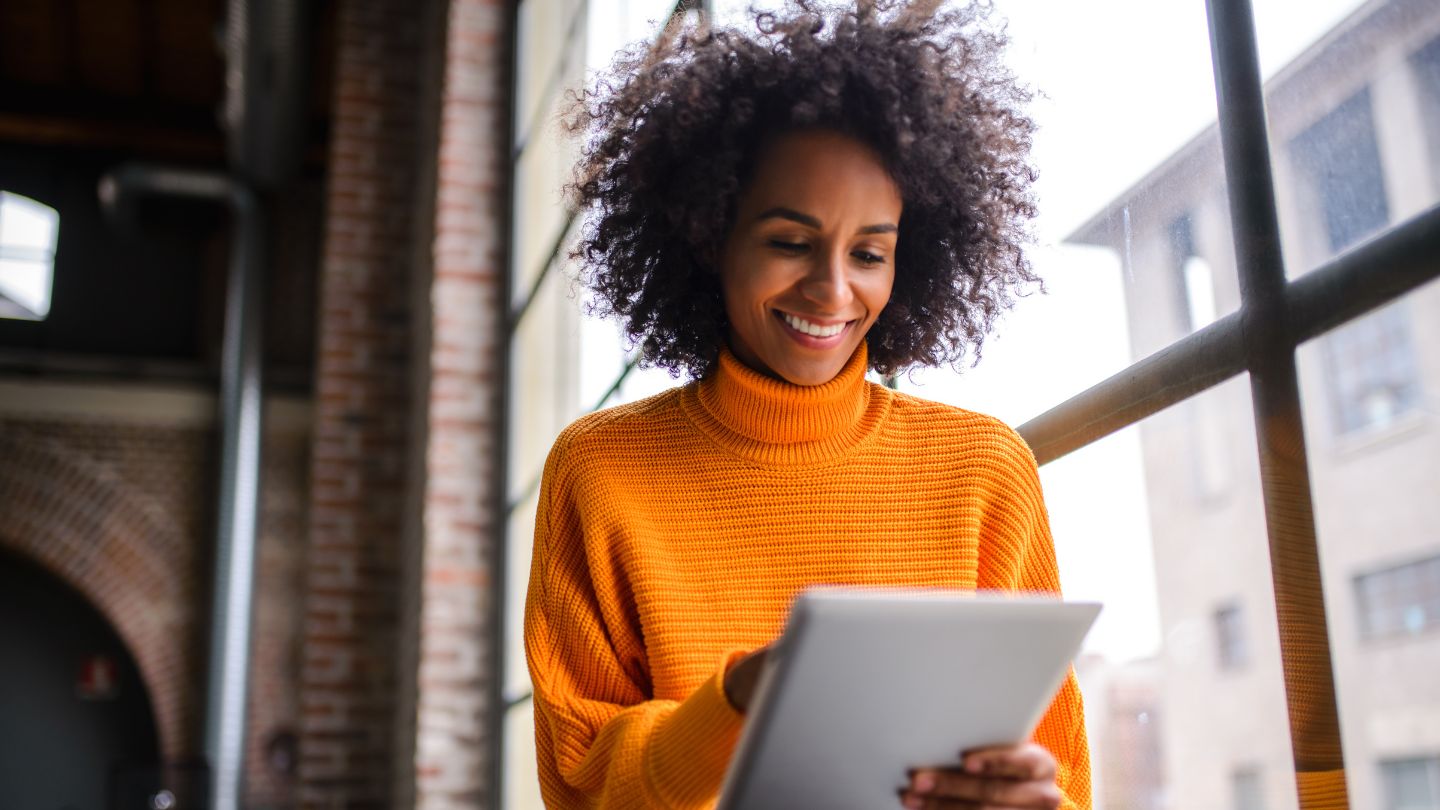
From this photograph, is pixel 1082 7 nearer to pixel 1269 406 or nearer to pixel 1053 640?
pixel 1269 406

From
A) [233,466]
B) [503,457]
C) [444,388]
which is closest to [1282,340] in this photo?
[503,457]

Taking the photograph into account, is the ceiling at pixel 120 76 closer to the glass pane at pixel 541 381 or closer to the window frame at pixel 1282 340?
the glass pane at pixel 541 381

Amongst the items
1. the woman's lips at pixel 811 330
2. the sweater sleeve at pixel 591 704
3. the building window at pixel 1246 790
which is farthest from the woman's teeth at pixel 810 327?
the building window at pixel 1246 790

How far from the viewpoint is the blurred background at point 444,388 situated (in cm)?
96

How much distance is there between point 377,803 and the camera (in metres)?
4.22

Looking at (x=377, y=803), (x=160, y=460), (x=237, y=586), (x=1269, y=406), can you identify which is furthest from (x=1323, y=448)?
(x=160, y=460)

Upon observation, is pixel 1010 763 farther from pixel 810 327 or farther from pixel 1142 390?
pixel 1142 390

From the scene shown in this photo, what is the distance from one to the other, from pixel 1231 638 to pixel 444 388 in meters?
2.99

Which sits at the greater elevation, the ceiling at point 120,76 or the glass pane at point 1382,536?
the ceiling at point 120,76

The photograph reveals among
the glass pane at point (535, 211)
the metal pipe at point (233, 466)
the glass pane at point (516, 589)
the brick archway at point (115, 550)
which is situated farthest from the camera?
the brick archway at point (115, 550)

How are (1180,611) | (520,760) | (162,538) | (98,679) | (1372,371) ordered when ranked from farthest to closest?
(98,679), (162,538), (520,760), (1180,611), (1372,371)

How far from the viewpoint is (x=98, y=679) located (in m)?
8.62

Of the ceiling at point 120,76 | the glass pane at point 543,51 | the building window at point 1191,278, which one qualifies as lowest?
the building window at point 1191,278

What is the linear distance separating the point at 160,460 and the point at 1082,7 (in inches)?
320
